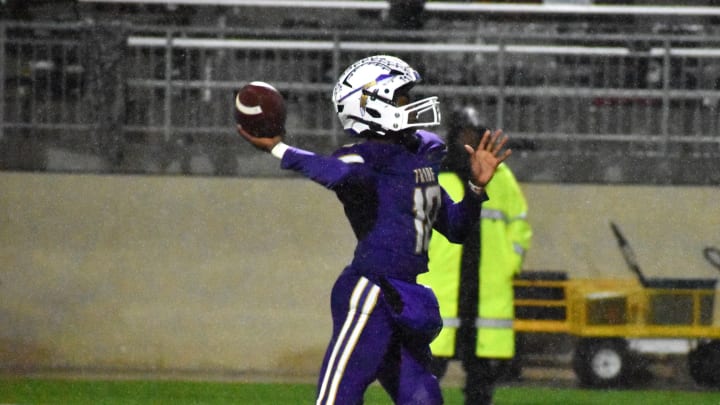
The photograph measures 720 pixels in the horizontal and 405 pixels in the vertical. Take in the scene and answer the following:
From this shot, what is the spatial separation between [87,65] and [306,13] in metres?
2.44

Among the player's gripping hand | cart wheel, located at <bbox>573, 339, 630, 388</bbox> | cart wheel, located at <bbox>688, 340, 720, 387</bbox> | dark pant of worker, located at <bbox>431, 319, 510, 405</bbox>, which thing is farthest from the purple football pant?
cart wheel, located at <bbox>688, 340, 720, 387</bbox>

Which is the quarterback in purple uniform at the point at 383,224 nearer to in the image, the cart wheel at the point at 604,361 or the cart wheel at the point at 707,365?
the cart wheel at the point at 604,361

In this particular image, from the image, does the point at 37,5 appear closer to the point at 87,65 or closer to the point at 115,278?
the point at 87,65

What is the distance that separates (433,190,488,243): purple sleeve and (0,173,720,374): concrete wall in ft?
21.0

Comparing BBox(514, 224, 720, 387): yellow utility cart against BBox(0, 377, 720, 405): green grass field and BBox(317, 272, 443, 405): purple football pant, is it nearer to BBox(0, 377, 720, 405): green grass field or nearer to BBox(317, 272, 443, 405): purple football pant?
BBox(0, 377, 720, 405): green grass field

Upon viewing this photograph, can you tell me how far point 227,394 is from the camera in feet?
33.1

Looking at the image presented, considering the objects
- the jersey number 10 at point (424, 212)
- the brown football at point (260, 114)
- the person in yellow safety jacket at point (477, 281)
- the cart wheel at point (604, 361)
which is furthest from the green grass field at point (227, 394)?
the brown football at point (260, 114)

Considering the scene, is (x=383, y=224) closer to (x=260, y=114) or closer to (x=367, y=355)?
(x=367, y=355)

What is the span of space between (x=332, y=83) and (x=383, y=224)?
7.41 metres

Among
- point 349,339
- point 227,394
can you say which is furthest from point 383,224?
point 227,394

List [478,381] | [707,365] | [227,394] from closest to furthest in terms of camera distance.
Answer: [478,381], [227,394], [707,365]

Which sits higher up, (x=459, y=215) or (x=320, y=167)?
(x=320, y=167)

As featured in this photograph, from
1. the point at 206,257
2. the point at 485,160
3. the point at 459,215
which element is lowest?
the point at 206,257

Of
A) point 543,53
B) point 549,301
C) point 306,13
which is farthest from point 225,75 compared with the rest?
point 549,301
